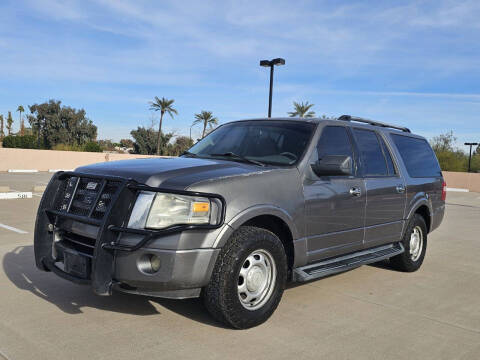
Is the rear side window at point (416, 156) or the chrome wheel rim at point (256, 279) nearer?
the chrome wheel rim at point (256, 279)

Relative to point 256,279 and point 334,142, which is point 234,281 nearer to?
point 256,279

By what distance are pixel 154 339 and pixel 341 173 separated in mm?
2202

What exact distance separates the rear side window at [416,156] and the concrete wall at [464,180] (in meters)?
25.5

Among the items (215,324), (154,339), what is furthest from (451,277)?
(154,339)

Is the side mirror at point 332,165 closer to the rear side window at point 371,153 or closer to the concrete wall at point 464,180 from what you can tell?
the rear side window at point 371,153

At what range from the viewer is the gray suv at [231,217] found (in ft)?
10.8

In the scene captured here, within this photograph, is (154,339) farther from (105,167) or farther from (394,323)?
(394,323)

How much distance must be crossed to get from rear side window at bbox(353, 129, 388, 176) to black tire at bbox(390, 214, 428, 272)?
987 millimetres

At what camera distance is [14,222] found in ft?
27.7

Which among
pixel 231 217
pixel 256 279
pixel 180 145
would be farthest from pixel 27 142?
pixel 231 217

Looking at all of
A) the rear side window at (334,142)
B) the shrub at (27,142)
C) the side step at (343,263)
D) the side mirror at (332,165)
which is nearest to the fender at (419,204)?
the side step at (343,263)

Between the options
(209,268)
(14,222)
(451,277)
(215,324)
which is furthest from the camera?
(14,222)

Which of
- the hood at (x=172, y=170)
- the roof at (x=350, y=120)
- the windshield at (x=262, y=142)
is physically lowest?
the hood at (x=172, y=170)

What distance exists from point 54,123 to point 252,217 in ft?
188
